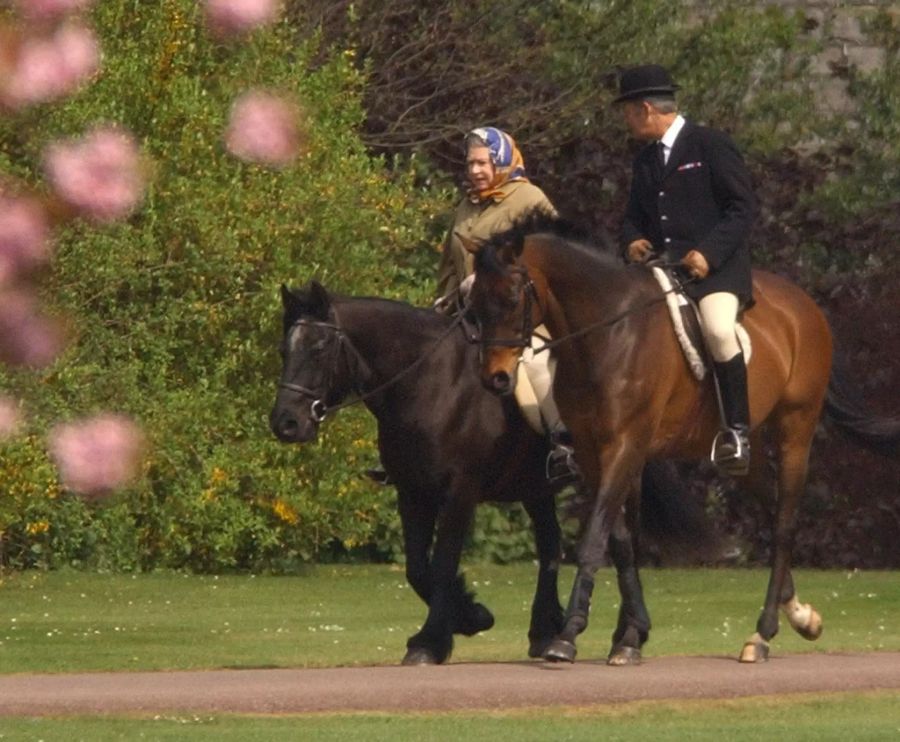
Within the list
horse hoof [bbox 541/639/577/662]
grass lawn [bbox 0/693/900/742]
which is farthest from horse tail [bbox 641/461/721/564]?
grass lawn [bbox 0/693/900/742]

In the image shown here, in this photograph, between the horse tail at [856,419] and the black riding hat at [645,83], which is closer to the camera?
the black riding hat at [645,83]

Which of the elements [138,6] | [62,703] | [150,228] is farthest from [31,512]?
[62,703]

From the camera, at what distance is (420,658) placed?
1150cm

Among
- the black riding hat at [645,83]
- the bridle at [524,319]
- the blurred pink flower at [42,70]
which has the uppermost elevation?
the blurred pink flower at [42,70]

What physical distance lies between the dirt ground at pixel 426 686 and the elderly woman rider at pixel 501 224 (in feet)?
3.53

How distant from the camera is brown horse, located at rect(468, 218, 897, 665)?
35.9 feet

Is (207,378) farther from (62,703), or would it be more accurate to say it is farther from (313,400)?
(62,703)

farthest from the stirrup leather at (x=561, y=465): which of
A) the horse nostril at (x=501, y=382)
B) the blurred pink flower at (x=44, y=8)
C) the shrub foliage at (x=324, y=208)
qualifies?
the blurred pink flower at (x=44, y=8)

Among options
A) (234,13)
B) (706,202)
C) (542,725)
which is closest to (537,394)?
(706,202)

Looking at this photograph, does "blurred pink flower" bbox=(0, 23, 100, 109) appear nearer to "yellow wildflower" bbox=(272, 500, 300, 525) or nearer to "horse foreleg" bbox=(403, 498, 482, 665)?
"horse foreleg" bbox=(403, 498, 482, 665)

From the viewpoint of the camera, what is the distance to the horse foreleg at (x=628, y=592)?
452 inches

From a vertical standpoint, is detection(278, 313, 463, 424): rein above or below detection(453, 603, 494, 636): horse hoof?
above

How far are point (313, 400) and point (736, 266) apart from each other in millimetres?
1947

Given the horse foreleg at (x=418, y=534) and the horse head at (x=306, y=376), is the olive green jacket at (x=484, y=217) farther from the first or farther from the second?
the horse foreleg at (x=418, y=534)
